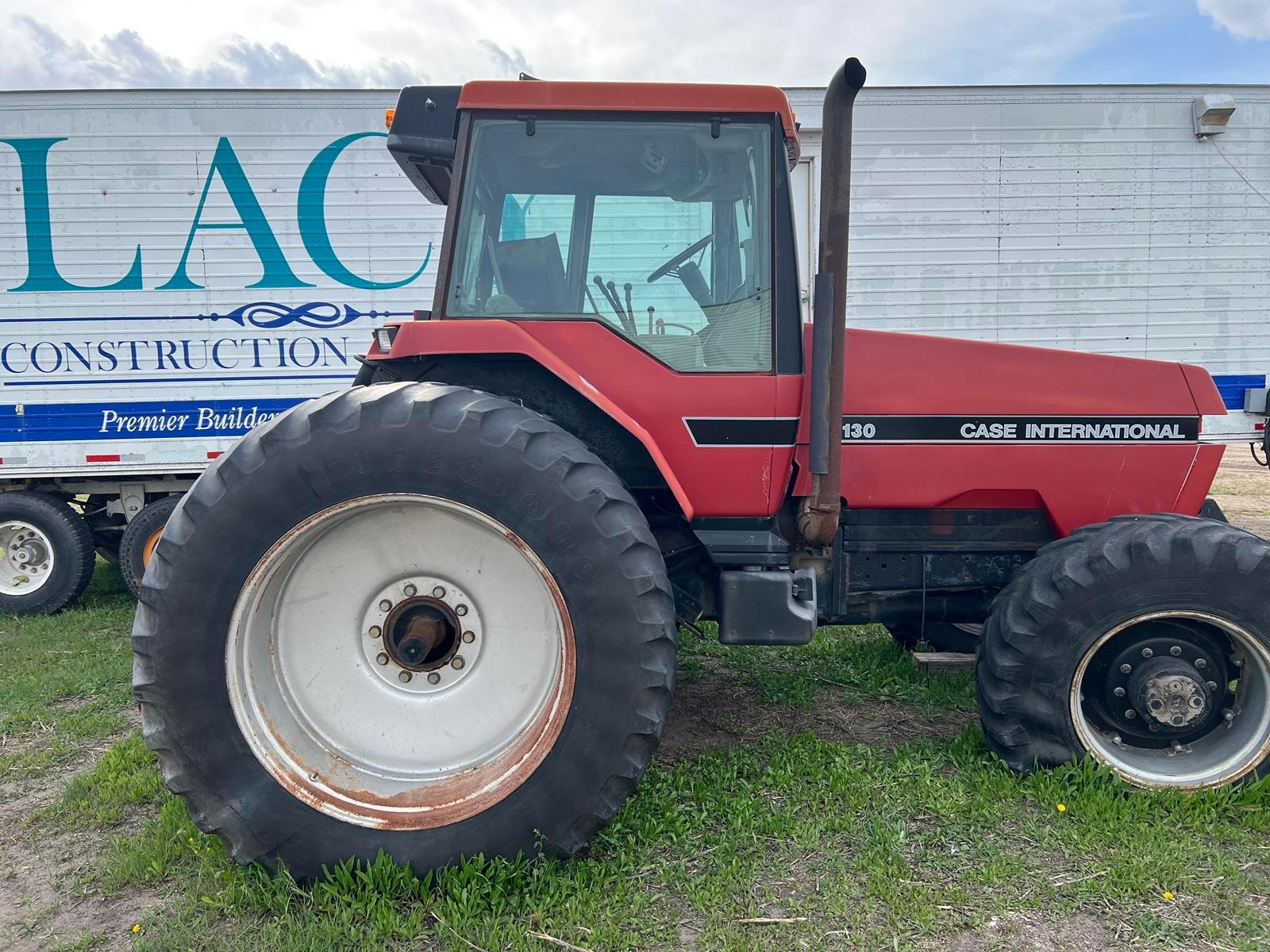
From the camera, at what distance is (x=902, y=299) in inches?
217

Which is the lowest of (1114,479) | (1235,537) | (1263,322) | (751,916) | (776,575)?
(751,916)

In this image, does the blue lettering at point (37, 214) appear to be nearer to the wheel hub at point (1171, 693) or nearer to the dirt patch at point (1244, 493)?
the wheel hub at point (1171, 693)

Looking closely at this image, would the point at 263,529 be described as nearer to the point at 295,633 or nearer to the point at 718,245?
the point at 295,633

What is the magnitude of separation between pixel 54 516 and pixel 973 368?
6.12m

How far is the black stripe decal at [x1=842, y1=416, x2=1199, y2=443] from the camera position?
2.68m

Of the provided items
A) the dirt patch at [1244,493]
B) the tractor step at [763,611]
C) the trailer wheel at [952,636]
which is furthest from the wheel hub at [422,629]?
the dirt patch at [1244,493]

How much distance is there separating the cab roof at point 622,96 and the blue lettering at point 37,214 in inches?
174

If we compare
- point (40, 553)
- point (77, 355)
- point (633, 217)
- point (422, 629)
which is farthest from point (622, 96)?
point (40, 553)

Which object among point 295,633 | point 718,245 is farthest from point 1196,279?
point 295,633

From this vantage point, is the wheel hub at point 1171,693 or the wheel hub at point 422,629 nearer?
the wheel hub at point 422,629

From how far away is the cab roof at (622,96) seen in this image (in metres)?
2.39

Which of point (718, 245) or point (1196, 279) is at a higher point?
point (1196, 279)

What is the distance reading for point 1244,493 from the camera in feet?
31.6

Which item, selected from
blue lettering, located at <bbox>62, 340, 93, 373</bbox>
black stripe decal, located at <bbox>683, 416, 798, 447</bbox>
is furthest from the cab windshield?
blue lettering, located at <bbox>62, 340, 93, 373</bbox>
